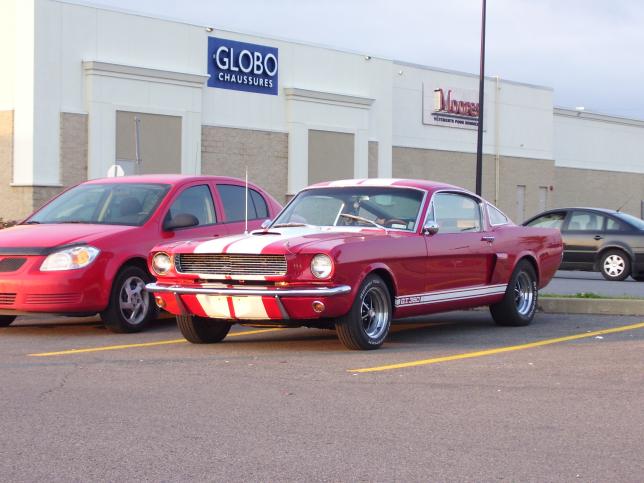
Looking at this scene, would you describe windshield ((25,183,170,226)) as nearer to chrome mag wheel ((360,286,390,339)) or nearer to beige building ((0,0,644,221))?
chrome mag wheel ((360,286,390,339))

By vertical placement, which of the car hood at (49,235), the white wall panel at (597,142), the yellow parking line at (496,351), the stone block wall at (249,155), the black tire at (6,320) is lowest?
the black tire at (6,320)

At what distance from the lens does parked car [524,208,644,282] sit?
22438 millimetres

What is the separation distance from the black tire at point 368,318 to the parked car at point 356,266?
0.01 m

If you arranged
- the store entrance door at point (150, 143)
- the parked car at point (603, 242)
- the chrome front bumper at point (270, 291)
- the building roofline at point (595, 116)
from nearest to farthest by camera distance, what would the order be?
the chrome front bumper at point (270, 291) → the parked car at point (603, 242) → the store entrance door at point (150, 143) → the building roofline at point (595, 116)

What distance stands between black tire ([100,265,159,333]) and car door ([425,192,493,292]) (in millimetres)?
2982

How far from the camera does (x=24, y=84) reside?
108 feet

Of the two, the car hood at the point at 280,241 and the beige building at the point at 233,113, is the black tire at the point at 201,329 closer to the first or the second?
the car hood at the point at 280,241

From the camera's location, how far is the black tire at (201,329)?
423 inches

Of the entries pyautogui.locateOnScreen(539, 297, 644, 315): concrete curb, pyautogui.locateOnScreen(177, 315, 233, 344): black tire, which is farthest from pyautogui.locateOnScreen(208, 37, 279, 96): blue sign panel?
pyautogui.locateOnScreen(177, 315, 233, 344): black tire

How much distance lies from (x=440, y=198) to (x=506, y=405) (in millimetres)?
4502

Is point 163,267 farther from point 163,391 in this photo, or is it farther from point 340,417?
point 340,417

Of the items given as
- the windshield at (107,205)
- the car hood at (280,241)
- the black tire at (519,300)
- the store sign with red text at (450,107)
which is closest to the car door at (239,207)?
the windshield at (107,205)

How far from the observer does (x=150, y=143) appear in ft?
116

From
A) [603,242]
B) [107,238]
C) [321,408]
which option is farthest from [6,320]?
[603,242]
